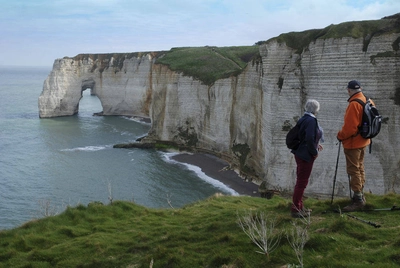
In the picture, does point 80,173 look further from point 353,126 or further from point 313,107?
point 353,126

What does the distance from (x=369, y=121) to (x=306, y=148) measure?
1.33 metres

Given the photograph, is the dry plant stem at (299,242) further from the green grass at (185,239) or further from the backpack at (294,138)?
the backpack at (294,138)

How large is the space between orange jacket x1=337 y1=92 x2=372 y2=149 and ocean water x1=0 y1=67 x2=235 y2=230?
11195mm

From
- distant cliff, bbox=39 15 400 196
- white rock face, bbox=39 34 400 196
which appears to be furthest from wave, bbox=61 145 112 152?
white rock face, bbox=39 34 400 196

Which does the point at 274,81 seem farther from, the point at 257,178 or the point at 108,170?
the point at 108,170

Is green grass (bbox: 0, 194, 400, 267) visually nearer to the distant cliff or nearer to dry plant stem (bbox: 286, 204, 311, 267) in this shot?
dry plant stem (bbox: 286, 204, 311, 267)

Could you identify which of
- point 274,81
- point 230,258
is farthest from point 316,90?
point 230,258

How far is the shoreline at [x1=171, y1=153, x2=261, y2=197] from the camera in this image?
93.4 feet

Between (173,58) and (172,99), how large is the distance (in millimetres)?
9238

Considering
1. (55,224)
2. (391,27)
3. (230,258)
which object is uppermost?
(391,27)

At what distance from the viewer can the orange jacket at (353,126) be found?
782 centimetres

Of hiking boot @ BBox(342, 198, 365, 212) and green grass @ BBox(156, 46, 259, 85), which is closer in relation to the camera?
hiking boot @ BBox(342, 198, 365, 212)

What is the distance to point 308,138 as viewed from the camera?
25.5 feet

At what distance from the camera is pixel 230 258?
679cm
